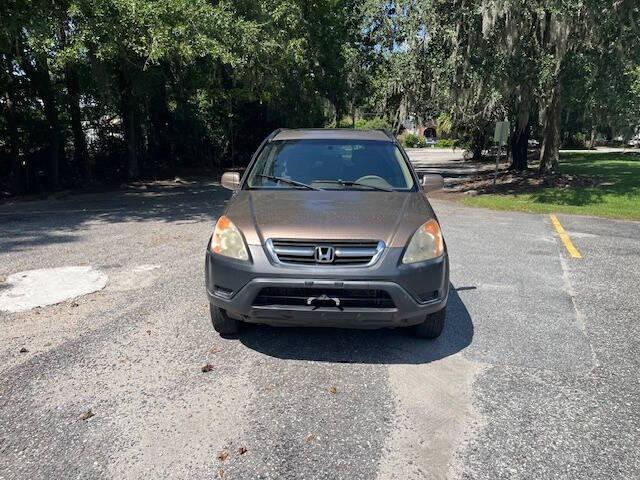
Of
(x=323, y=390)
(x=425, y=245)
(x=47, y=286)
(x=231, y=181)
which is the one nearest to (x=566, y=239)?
(x=425, y=245)

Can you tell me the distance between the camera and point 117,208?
12.0 m

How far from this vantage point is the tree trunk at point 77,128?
14.7m

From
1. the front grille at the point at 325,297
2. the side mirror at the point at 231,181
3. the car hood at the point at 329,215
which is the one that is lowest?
the front grille at the point at 325,297

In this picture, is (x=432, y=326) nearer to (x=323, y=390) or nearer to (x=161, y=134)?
(x=323, y=390)

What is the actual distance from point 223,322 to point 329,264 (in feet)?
3.67

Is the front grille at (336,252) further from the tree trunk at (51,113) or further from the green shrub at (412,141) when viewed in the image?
the green shrub at (412,141)

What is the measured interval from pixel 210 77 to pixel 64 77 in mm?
4370

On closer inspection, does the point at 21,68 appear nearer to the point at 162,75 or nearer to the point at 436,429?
the point at 162,75

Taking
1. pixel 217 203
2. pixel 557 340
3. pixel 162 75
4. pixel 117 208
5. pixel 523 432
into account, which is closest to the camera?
pixel 523 432

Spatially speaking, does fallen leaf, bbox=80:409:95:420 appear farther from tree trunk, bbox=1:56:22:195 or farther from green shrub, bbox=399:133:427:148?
green shrub, bbox=399:133:427:148

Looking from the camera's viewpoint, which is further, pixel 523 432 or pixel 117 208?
pixel 117 208

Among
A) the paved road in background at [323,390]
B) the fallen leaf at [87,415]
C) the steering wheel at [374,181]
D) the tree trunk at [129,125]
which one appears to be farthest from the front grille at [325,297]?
the tree trunk at [129,125]

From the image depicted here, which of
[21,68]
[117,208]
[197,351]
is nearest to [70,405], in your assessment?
[197,351]

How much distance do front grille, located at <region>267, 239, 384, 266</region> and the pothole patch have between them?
113 inches
